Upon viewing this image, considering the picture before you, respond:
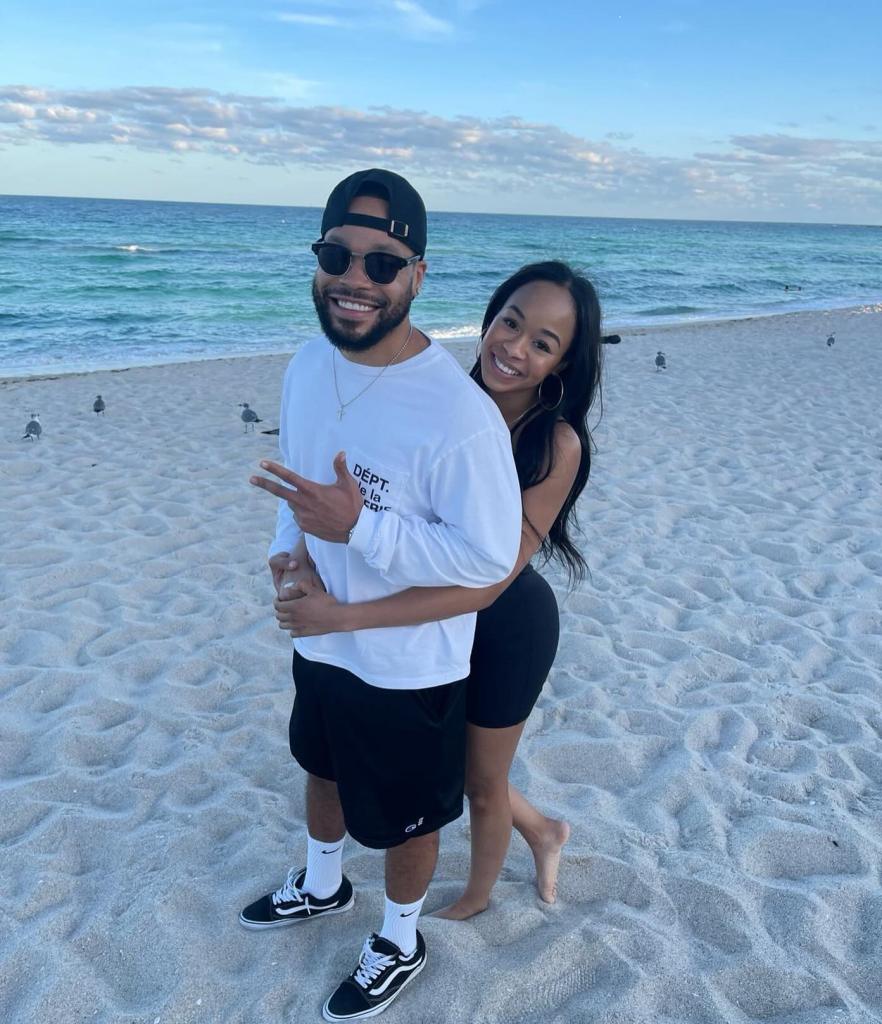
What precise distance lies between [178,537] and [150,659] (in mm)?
1607

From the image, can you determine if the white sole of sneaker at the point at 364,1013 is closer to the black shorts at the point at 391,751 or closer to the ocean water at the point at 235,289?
the black shorts at the point at 391,751

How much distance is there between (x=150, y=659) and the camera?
381cm

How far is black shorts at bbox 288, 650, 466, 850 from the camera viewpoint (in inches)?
72.8

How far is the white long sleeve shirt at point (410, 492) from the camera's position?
162 centimetres

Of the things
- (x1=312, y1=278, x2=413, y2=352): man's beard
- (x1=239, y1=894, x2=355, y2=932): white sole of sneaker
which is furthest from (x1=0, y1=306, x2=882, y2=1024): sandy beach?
(x1=312, y1=278, x2=413, y2=352): man's beard

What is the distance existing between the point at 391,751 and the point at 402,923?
0.56m

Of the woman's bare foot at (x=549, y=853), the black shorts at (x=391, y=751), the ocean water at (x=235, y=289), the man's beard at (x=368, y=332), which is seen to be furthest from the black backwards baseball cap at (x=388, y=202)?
the ocean water at (x=235, y=289)

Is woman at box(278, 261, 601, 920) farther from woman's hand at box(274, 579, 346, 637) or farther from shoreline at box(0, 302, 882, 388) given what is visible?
shoreline at box(0, 302, 882, 388)

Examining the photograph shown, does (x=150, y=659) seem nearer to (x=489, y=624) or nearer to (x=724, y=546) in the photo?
(x=489, y=624)

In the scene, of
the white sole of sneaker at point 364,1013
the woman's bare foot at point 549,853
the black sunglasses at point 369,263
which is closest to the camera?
the black sunglasses at point 369,263

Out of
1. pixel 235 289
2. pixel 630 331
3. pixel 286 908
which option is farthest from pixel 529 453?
pixel 235 289

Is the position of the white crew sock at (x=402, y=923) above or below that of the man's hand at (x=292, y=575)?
below

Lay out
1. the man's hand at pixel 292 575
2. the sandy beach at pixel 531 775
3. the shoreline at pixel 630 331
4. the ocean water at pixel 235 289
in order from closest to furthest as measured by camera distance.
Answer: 1. the man's hand at pixel 292 575
2. the sandy beach at pixel 531 775
3. the shoreline at pixel 630 331
4. the ocean water at pixel 235 289

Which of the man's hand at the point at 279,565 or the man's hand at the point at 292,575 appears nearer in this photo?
the man's hand at the point at 292,575
